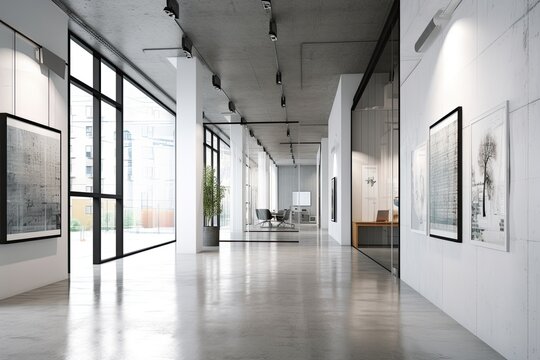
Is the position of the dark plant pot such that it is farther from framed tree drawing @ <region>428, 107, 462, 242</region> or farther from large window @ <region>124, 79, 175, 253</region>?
framed tree drawing @ <region>428, 107, 462, 242</region>

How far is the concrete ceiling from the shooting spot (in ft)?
26.7

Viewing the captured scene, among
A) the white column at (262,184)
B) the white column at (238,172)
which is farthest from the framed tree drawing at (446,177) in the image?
the white column at (262,184)

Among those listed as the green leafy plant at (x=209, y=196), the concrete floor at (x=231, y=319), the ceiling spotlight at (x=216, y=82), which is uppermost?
the ceiling spotlight at (x=216, y=82)

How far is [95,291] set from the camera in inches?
253

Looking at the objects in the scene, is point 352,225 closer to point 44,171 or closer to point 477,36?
point 44,171

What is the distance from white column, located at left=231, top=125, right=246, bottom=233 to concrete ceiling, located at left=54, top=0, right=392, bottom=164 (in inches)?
67.4

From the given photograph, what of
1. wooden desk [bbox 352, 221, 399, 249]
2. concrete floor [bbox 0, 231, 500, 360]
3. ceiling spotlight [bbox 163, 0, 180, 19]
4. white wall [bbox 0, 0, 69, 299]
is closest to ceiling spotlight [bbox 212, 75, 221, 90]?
ceiling spotlight [bbox 163, 0, 180, 19]

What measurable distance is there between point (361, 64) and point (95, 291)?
25.6 ft

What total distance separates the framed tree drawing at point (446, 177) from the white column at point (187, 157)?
6.54 metres

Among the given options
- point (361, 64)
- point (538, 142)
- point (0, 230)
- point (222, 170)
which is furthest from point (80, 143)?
point (222, 170)

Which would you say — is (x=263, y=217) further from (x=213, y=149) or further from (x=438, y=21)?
(x=438, y=21)

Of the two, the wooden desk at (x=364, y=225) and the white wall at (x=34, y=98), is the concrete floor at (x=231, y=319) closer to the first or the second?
the white wall at (x=34, y=98)

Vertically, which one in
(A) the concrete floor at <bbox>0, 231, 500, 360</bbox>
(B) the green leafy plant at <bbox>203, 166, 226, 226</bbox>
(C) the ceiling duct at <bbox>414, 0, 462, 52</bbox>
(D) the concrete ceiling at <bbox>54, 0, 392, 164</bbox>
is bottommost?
(A) the concrete floor at <bbox>0, 231, 500, 360</bbox>

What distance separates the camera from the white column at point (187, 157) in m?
11.0
